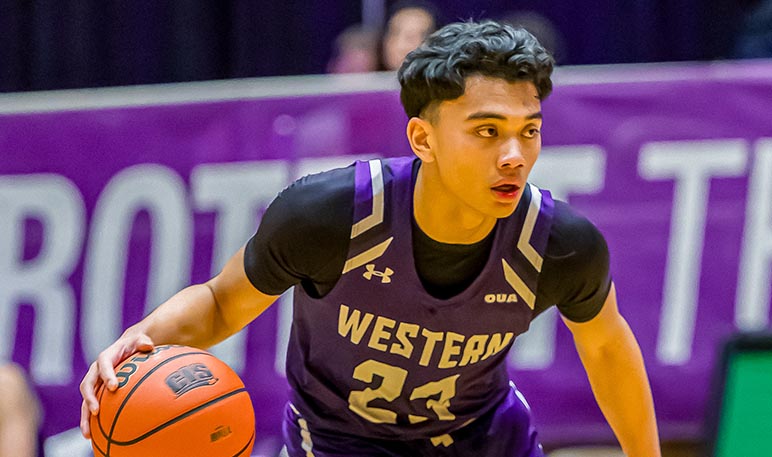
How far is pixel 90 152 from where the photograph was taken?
5.00 meters

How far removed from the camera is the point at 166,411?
2975 mm

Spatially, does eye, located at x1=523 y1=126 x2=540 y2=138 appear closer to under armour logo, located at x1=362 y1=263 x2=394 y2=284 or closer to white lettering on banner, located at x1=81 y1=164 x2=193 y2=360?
under armour logo, located at x1=362 y1=263 x2=394 y2=284

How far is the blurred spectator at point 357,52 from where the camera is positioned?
599cm

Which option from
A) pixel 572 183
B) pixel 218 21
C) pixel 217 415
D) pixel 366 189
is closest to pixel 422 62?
pixel 366 189

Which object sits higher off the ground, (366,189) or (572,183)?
(366,189)

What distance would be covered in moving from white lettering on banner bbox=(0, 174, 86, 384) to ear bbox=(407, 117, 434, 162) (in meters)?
2.40

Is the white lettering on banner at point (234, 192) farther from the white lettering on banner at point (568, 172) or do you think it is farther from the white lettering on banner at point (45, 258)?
the white lettering on banner at point (568, 172)

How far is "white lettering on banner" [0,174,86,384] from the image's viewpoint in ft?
16.3

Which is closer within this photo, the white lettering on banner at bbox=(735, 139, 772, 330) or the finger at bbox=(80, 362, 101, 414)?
the finger at bbox=(80, 362, 101, 414)

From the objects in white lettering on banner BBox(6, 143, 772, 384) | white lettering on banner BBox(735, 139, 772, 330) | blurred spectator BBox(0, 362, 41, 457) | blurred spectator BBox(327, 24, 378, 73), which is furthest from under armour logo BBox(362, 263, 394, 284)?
blurred spectator BBox(327, 24, 378, 73)

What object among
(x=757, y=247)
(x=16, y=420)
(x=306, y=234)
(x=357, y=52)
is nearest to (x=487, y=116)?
(x=306, y=234)

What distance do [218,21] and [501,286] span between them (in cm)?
468

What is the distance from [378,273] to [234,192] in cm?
199

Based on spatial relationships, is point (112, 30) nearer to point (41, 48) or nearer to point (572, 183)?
point (41, 48)
